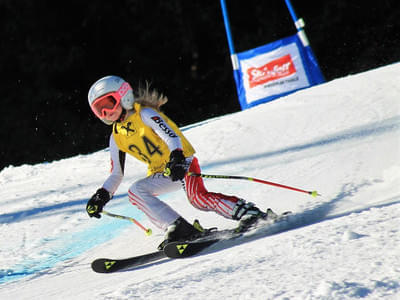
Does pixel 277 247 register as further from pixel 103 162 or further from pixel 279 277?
pixel 103 162

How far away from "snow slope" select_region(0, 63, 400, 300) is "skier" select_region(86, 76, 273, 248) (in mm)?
346

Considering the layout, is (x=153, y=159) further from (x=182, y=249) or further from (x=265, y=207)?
(x=265, y=207)

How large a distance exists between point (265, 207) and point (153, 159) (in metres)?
1.05

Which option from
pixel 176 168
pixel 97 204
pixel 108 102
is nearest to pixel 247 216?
pixel 176 168

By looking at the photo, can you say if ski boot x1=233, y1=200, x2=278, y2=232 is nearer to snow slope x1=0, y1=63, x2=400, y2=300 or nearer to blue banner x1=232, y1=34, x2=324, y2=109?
snow slope x1=0, y1=63, x2=400, y2=300

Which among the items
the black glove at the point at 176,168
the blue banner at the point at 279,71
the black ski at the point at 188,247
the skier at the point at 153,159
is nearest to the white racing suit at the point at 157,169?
the skier at the point at 153,159

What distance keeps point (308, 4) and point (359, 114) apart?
9.29 meters

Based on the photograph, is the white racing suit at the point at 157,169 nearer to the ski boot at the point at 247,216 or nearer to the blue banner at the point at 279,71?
the ski boot at the point at 247,216

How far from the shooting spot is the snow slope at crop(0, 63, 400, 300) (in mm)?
2070

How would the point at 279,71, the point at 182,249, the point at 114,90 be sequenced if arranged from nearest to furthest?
the point at 182,249 → the point at 114,90 → the point at 279,71

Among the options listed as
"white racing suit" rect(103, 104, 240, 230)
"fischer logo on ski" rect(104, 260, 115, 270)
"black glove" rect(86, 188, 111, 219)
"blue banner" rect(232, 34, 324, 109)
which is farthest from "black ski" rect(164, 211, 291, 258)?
"blue banner" rect(232, 34, 324, 109)

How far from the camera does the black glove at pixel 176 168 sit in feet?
10.3

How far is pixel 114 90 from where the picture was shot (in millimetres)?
3422

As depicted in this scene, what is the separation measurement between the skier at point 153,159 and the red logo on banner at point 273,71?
16.5ft
